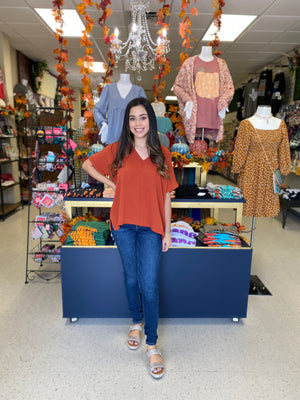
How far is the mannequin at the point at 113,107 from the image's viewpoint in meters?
2.77

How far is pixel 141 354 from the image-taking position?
2062 mm

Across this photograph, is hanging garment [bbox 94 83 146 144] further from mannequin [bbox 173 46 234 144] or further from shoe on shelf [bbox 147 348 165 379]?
shoe on shelf [bbox 147 348 165 379]

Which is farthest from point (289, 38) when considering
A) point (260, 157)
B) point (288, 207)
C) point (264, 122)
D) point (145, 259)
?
point (145, 259)

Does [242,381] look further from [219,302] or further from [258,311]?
[258,311]

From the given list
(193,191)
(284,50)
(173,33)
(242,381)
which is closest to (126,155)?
(193,191)

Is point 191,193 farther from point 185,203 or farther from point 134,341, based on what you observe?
point 134,341

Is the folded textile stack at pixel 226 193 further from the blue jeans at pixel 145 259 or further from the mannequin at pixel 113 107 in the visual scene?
the mannequin at pixel 113 107

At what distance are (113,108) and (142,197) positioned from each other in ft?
4.37

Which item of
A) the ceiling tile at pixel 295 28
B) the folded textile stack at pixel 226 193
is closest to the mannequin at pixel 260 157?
the folded textile stack at pixel 226 193

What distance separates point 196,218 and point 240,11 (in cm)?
309

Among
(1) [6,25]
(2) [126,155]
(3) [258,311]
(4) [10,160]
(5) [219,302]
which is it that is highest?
(1) [6,25]

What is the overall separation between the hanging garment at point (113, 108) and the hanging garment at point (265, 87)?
4.42 metres

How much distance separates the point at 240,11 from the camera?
4.27 metres

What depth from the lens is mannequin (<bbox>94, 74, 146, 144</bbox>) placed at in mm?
2766
